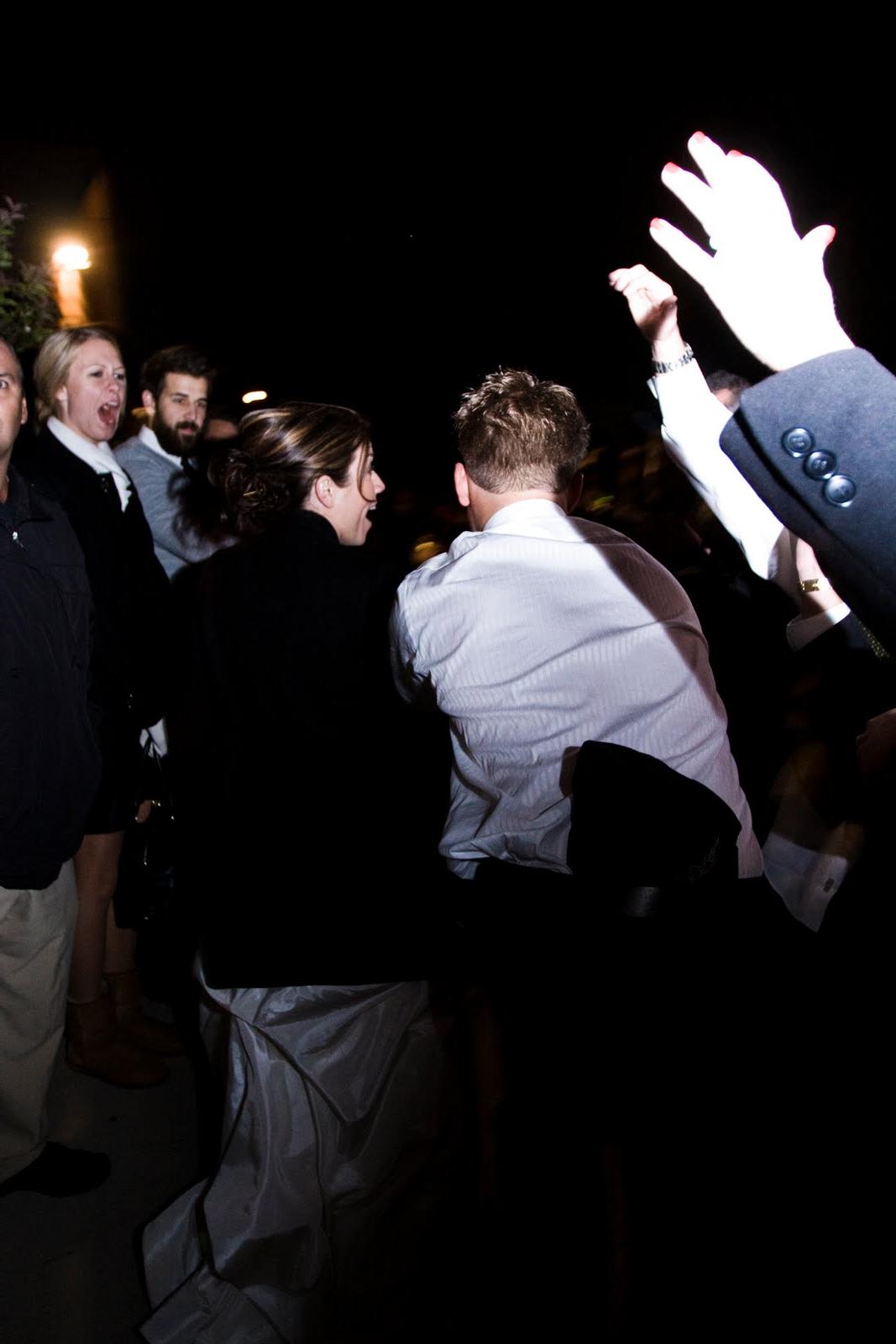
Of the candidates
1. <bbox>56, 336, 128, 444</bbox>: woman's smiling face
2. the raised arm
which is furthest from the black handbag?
the raised arm

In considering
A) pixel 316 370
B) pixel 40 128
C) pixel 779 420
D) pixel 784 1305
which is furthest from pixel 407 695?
pixel 40 128

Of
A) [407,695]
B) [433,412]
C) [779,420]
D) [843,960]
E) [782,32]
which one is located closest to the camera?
[779,420]

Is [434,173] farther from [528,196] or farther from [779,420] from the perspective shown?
[779,420]

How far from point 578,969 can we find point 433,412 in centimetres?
602

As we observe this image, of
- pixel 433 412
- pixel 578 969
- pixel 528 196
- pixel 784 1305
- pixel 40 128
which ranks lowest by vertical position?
pixel 784 1305

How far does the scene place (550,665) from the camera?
1332mm

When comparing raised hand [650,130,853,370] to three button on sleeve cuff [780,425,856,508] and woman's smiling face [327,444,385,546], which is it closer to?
three button on sleeve cuff [780,425,856,508]

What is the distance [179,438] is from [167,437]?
55 millimetres

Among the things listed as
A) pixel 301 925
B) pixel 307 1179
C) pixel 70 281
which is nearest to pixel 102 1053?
pixel 307 1179

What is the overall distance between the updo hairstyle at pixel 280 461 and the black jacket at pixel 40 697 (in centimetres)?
49

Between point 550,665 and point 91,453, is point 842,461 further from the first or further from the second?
point 91,453

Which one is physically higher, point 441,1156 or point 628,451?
point 628,451

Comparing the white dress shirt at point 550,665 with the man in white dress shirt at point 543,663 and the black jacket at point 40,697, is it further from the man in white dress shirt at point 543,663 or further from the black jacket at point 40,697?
the black jacket at point 40,697

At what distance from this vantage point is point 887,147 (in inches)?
125
